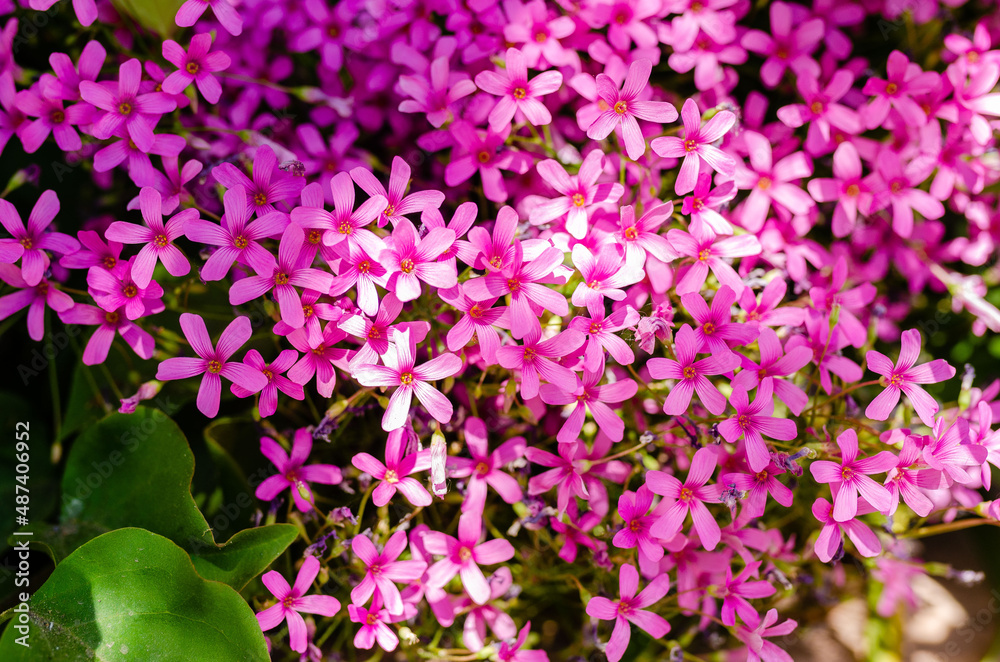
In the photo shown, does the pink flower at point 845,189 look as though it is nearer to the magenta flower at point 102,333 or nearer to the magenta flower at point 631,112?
the magenta flower at point 631,112

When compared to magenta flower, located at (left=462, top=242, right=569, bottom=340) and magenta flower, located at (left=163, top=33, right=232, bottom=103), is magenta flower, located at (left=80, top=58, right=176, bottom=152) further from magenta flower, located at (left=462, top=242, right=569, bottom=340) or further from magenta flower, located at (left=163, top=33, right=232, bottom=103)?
magenta flower, located at (left=462, top=242, right=569, bottom=340)

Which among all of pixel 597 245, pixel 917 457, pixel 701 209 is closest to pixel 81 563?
pixel 597 245

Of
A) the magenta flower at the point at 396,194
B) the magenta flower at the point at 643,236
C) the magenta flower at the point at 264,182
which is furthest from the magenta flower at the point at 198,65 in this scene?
the magenta flower at the point at 643,236

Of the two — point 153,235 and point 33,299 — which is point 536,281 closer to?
point 153,235

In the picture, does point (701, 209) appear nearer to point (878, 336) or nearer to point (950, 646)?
point (878, 336)

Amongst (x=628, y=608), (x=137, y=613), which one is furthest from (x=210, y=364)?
(x=628, y=608)

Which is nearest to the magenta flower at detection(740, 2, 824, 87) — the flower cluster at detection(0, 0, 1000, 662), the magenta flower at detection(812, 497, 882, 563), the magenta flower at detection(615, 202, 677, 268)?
the flower cluster at detection(0, 0, 1000, 662)
